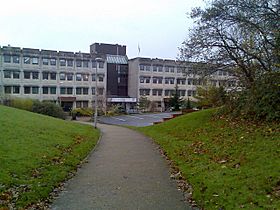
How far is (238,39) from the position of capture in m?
20.5

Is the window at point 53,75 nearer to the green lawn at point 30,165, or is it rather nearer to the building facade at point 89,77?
the building facade at point 89,77

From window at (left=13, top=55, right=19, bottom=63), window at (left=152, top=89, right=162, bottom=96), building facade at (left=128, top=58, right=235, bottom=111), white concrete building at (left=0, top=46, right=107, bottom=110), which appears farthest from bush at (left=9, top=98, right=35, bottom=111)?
window at (left=152, top=89, right=162, bottom=96)

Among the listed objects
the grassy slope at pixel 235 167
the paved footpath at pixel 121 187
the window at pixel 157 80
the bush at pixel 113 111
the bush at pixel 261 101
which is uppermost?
the window at pixel 157 80

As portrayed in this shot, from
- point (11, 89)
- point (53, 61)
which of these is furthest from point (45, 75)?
point (11, 89)

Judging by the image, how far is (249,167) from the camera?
8375 millimetres

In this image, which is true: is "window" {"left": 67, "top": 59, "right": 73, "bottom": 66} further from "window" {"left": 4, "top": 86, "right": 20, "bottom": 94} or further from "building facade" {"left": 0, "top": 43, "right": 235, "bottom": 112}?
"window" {"left": 4, "top": 86, "right": 20, "bottom": 94}

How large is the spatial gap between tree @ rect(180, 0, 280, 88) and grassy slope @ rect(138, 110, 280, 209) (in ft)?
18.5

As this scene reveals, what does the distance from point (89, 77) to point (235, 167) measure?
226 feet

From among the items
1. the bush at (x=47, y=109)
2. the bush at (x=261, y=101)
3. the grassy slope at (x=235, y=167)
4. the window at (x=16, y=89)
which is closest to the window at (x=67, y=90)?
the window at (x=16, y=89)

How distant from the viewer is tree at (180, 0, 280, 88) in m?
17.7

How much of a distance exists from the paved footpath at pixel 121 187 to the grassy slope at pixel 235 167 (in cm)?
63

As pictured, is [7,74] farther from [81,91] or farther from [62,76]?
[81,91]

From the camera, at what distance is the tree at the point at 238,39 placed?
17672 mm

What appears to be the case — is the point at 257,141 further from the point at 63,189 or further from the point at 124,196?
the point at 63,189
